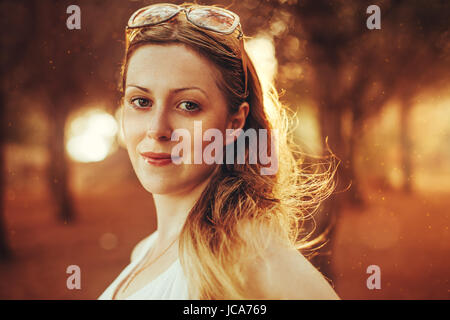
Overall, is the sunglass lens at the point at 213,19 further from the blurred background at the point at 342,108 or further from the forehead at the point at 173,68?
the blurred background at the point at 342,108

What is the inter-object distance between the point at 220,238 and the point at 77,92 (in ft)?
11.4

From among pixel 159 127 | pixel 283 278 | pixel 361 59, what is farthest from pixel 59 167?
pixel 283 278

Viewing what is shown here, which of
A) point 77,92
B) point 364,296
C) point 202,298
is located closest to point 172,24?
point 202,298

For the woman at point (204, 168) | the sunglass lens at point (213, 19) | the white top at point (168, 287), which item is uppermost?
the sunglass lens at point (213, 19)

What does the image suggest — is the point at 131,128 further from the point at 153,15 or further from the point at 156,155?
the point at 153,15

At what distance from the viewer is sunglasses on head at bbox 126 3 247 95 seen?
1047 mm

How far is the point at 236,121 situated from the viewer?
110cm

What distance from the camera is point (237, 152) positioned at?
1.13 meters

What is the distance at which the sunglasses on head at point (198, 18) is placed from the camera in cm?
105

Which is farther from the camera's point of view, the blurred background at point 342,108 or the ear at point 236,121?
the blurred background at point 342,108

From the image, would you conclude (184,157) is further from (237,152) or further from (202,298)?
(202,298)

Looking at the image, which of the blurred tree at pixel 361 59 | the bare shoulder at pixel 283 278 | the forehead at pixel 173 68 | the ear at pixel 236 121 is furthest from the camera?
the blurred tree at pixel 361 59

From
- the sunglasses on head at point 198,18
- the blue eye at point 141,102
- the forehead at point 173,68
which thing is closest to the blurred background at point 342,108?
the sunglasses on head at point 198,18

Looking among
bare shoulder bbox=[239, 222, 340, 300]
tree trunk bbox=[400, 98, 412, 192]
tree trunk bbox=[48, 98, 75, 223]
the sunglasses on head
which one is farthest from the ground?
the sunglasses on head
